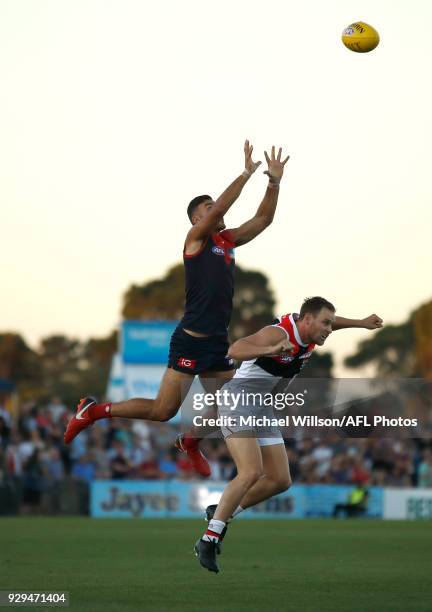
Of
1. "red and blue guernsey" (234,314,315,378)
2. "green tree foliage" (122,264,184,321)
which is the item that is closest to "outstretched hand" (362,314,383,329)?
"red and blue guernsey" (234,314,315,378)

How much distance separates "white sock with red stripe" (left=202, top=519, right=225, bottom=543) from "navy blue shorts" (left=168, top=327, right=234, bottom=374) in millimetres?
1348

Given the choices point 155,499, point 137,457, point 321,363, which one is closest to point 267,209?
point 155,499

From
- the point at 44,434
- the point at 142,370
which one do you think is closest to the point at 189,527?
the point at 44,434

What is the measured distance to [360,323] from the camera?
1146 cm

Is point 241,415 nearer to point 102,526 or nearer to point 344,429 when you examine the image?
point 344,429

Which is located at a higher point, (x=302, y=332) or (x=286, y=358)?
(x=302, y=332)

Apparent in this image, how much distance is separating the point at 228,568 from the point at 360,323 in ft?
9.48

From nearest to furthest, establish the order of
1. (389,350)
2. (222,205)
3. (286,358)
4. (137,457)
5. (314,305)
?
(314,305) → (222,205) → (286,358) → (137,457) → (389,350)

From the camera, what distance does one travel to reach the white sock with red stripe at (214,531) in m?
10.8

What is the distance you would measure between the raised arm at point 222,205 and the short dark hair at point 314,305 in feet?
3.42

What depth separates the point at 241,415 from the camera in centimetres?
1109

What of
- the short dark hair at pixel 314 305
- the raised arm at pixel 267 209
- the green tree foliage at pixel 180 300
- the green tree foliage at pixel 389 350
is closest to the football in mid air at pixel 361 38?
the raised arm at pixel 267 209

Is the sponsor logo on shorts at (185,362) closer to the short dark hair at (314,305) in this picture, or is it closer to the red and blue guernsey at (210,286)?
the red and blue guernsey at (210,286)

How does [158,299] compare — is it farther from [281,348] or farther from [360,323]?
[281,348]
